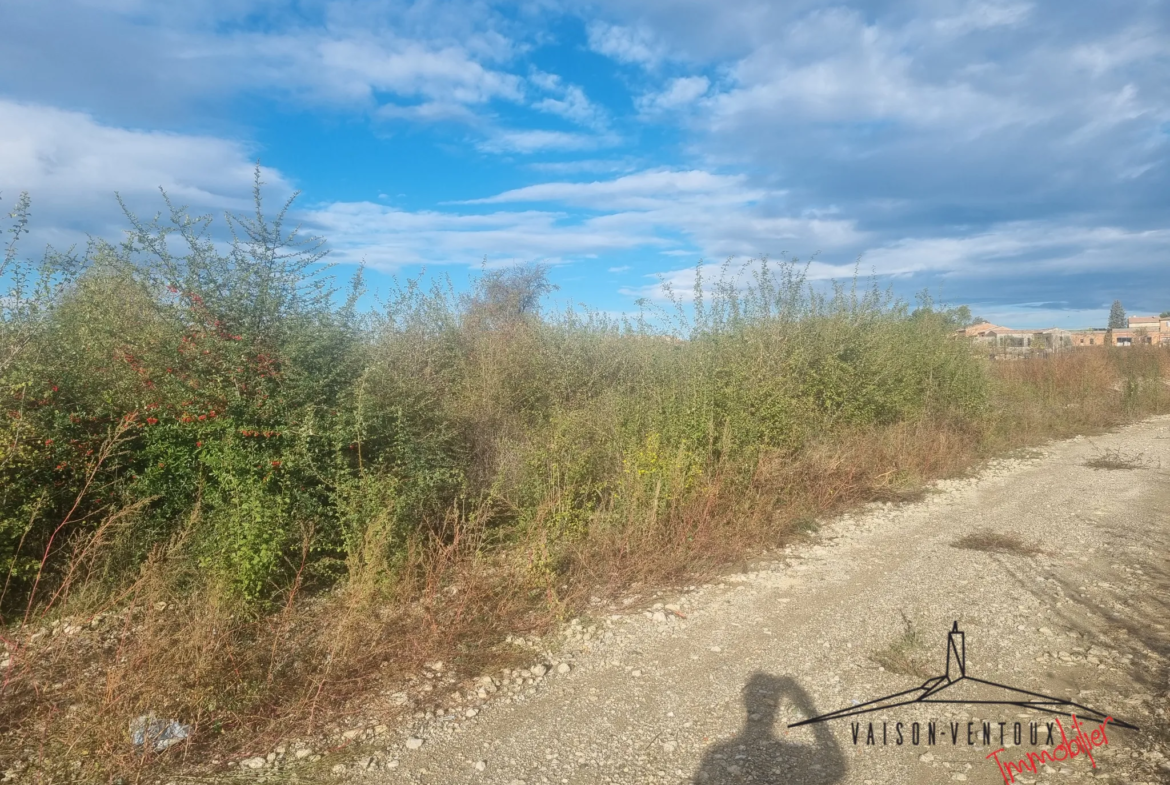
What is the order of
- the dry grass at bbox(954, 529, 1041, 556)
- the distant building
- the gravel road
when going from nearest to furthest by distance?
the gravel road → the dry grass at bbox(954, 529, 1041, 556) → the distant building

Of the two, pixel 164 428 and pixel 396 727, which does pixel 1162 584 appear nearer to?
pixel 396 727

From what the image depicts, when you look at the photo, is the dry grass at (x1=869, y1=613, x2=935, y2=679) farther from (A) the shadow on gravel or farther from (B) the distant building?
(B) the distant building

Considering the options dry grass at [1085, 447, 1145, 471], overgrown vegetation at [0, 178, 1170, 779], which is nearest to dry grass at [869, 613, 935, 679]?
overgrown vegetation at [0, 178, 1170, 779]

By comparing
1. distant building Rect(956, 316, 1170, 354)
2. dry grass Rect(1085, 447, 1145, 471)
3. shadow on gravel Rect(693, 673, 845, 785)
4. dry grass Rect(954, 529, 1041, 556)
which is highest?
distant building Rect(956, 316, 1170, 354)

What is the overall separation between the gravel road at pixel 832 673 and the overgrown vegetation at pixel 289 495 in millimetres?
563

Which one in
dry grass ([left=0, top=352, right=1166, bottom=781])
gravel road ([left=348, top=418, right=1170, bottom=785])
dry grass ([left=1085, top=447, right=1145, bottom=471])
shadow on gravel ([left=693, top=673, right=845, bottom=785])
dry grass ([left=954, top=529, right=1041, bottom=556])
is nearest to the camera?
shadow on gravel ([left=693, top=673, right=845, bottom=785])

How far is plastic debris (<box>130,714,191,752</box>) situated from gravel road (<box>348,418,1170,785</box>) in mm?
958

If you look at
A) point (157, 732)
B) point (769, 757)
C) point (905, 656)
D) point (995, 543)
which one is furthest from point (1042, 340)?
point (157, 732)

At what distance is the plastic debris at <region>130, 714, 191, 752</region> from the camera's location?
131 inches

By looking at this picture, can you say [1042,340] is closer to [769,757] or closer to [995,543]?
[995,543]

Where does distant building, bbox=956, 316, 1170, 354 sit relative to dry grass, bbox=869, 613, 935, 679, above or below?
above

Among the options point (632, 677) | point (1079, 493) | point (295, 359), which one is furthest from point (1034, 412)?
point (295, 359)

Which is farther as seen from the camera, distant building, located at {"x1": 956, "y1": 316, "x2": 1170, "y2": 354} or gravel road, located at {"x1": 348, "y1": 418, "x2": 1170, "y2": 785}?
distant building, located at {"x1": 956, "y1": 316, "x2": 1170, "y2": 354}

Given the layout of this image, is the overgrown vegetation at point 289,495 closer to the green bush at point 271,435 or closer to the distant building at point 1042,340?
the green bush at point 271,435
